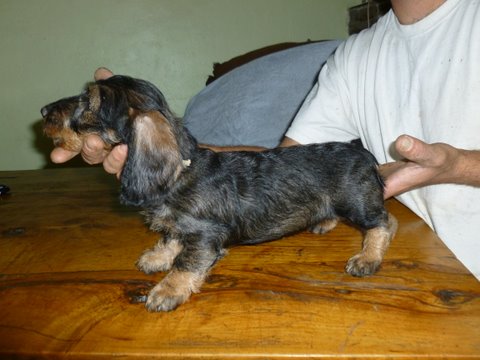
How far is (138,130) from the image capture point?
225cm

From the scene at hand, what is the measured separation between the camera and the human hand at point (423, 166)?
6.67 feet

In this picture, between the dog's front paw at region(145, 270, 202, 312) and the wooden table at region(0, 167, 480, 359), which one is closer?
the wooden table at region(0, 167, 480, 359)

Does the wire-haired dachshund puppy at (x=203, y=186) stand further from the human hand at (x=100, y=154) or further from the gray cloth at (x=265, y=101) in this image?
the gray cloth at (x=265, y=101)

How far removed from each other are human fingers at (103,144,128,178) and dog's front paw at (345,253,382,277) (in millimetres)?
1398

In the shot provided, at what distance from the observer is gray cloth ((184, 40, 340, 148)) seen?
4.71 m

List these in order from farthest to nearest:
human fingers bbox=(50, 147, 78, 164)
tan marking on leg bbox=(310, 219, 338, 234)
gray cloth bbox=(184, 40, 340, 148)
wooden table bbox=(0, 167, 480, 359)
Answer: gray cloth bbox=(184, 40, 340, 148), tan marking on leg bbox=(310, 219, 338, 234), human fingers bbox=(50, 147, 78, 164), wooden table bbox=(0, 167, 480, 359)

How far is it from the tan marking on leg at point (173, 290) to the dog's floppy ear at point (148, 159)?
452mm

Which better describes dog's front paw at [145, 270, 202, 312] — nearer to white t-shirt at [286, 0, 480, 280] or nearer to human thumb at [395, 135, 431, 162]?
human thumb at [395, 135, 431, 162]

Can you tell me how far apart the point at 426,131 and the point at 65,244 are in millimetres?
2539

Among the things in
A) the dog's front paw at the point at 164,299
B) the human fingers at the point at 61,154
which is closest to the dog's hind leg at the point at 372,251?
the dog's front paw at the point at 164,299

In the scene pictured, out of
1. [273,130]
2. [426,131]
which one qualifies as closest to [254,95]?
[273,130]

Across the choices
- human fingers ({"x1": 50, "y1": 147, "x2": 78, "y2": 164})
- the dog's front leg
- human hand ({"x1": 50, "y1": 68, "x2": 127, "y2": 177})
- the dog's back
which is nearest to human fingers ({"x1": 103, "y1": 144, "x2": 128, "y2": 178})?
human hand ({"x1": 50, "y1": 68, "x2": 127, "y2": 177})

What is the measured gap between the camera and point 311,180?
260 cm

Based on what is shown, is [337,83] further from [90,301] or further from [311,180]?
[90,301]
